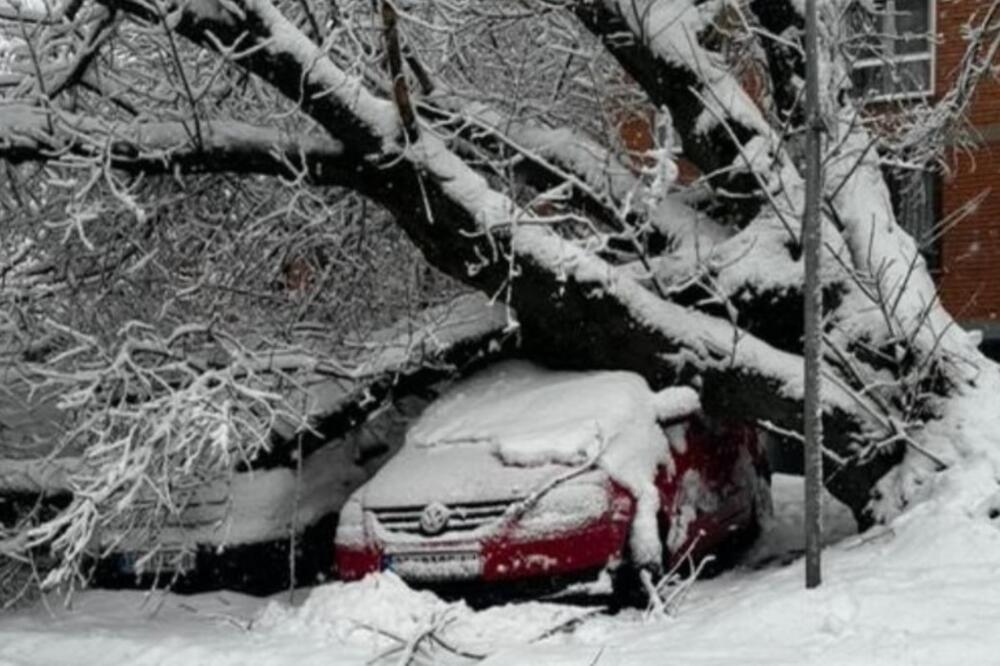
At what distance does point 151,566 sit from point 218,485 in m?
0.66

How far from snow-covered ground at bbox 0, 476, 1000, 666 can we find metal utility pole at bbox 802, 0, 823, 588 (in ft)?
0.96

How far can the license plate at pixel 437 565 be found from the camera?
7129 millimetres

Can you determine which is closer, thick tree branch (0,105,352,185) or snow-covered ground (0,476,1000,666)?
snow-covered ground (0,476,1000,666)

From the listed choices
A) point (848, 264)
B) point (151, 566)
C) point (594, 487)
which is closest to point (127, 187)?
point (151, 566)

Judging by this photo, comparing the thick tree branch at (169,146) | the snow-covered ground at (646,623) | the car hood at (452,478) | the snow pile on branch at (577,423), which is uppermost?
the thick tree branch at (169,146)

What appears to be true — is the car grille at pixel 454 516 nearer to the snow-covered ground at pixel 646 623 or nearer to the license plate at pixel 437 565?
the license plate at pixel 437 565

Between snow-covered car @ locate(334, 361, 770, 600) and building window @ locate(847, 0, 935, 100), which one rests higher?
building window @ locate(847, 0, 935, 100)

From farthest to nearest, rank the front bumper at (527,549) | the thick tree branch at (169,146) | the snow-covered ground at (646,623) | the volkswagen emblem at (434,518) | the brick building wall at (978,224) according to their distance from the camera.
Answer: the brick building wall at (978,224)
the thick tree branch at (169,146)
the volkswagen emblem at (434,518)
the front bumper at (527,549)
the snow-covered ground at (646,623)

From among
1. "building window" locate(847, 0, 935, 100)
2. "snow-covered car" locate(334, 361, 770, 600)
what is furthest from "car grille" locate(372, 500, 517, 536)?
"building window" locate(847, 0, 935, 100)

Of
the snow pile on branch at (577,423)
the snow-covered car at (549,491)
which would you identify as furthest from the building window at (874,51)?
the snow-covered car at (549,491)

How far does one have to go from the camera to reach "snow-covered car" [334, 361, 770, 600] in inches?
277

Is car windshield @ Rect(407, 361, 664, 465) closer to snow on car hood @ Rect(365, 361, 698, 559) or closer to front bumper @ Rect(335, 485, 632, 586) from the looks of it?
snow on car hood @ Rect(365, 361, 698, 559)

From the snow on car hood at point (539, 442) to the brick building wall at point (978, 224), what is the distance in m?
10.6

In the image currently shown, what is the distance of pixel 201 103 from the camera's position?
8883 mm
